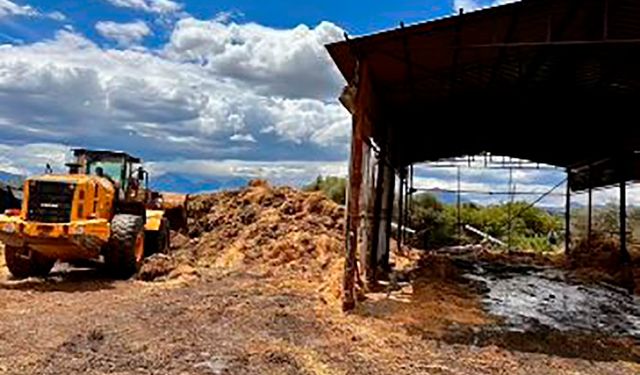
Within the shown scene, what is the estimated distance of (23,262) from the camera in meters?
13.1

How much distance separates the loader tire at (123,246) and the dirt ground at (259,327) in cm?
40

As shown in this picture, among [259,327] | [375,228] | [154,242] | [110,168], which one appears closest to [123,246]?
[154,242]

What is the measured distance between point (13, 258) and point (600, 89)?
12179mm

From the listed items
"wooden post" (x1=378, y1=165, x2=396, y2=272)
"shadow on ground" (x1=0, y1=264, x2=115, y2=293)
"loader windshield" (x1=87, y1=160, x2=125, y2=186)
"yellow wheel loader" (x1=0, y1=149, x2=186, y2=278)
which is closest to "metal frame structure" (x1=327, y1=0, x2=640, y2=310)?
"wooden post" (x1=378, y1=165, x2=396, y2=272)

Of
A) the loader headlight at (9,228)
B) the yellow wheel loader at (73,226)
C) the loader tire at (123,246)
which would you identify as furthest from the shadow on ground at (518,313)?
the loader headlight at (9,228)

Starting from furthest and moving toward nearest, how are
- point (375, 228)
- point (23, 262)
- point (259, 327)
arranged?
point (375, 228)
point (23, 262)
point (259, 327)

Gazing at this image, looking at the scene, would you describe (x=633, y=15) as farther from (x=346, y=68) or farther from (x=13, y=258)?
(x=13, y=258)

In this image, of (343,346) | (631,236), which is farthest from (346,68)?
(631,236)

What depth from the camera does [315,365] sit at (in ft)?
23.3

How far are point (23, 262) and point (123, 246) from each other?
6.65 feet

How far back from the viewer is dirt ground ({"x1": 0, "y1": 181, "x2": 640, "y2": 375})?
23.4 feet

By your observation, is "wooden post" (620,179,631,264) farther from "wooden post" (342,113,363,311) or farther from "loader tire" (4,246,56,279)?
"loader tire" (4,246,56,279)

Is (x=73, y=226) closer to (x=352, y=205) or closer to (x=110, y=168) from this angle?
(x=110, y=168)

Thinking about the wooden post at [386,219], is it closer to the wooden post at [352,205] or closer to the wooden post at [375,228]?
the wooden post at [375,228]
